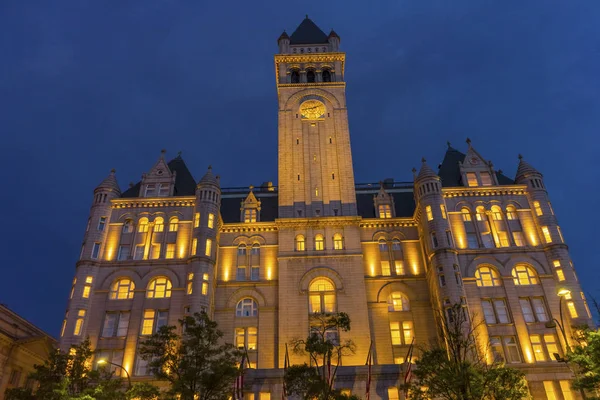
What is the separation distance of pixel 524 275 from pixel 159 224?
4323cm

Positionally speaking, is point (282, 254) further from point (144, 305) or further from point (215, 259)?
point (144, 305)

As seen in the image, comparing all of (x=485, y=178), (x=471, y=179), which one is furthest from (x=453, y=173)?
(x=485, y=178)

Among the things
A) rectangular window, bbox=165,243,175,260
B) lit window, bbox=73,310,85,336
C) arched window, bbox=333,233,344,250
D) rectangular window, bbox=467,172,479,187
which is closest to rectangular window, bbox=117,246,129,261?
rectangular window, bbox=165,243,175,260

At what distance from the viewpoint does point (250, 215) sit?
202 ft

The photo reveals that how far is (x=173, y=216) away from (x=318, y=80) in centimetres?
3051

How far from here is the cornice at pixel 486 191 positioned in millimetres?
58531

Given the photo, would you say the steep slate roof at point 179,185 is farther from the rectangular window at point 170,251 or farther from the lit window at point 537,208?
the lit window at point 537,208

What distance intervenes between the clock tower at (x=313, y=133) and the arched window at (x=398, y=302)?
11.5 meters

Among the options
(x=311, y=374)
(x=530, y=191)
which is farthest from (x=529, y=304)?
(x=311, y=374)

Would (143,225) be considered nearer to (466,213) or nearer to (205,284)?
(205,284)

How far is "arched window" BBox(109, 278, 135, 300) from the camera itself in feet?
A: 172

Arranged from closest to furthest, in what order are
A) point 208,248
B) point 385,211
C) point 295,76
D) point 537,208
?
1. point 208,248
2. point 537,208
3. point 385,211
4. point 295,76

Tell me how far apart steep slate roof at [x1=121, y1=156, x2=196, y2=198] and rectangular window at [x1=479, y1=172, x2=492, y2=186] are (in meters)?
37.3

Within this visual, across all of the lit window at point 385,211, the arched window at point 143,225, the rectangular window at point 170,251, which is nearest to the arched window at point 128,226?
the arched window at point 143,225
